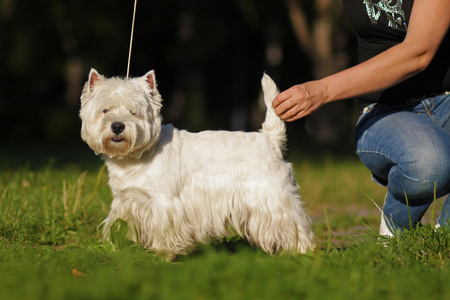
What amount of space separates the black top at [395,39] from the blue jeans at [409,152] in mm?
74

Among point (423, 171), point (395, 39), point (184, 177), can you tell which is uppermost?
point (395, 39)

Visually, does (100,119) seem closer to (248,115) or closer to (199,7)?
(199,7)

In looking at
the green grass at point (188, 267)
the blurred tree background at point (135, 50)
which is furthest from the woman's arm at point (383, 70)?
the blurred tree background at point (135, 50)

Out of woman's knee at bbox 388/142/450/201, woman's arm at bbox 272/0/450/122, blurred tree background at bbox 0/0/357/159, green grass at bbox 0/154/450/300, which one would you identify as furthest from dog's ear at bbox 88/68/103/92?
blurred tree background at bbox 0/0/357/159

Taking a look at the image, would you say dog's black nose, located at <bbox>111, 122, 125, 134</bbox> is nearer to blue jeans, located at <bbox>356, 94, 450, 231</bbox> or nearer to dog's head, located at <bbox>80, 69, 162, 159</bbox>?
dog's head, located at <bbox>80, 69, 162, 159</bbox>

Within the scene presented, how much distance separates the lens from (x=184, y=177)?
376cm

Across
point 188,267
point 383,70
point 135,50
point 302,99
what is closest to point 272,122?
point 302,99

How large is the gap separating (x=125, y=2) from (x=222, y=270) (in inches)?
782

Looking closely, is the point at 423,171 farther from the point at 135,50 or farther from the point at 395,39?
the point at 135,50

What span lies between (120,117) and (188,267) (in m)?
1.32

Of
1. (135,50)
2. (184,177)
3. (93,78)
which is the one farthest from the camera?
(135,50)

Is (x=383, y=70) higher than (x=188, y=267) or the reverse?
higher

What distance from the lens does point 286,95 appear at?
129 inches

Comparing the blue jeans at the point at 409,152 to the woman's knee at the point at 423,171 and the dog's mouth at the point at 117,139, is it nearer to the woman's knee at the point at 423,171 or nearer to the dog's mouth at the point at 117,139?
the woman's knee at the point at 423,171
